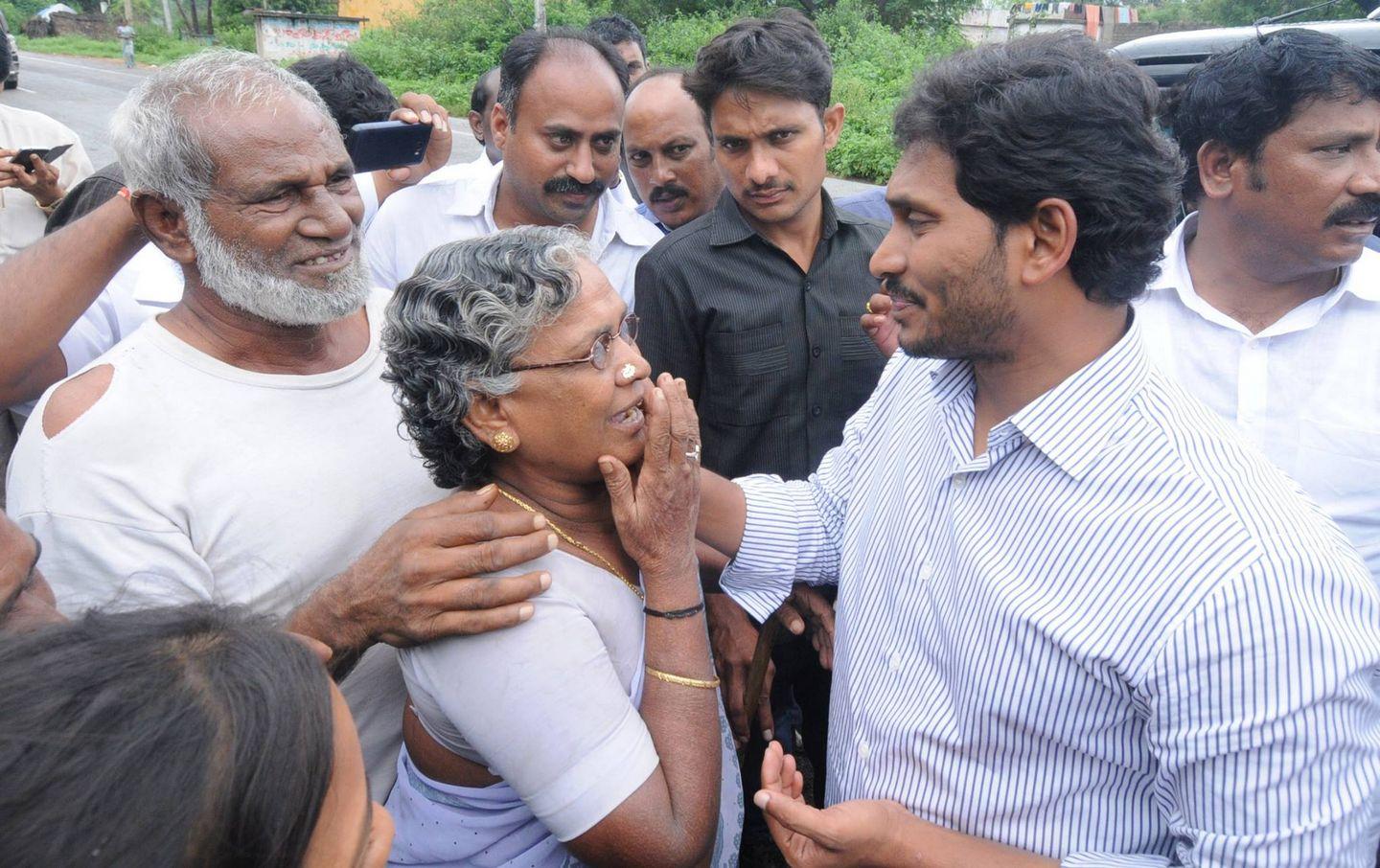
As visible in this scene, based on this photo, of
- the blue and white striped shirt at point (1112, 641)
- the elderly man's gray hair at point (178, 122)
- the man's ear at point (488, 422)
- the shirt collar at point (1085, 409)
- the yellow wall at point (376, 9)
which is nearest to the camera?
the blue and white striped shirt at point (1112, 641)

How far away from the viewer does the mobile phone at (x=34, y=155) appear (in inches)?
142

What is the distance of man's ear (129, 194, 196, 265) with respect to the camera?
2.07 metres

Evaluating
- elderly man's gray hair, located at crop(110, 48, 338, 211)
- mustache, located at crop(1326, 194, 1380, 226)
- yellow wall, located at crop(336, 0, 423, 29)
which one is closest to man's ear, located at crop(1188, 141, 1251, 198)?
mustache, located at crop(1326, 194, 1380, 226)

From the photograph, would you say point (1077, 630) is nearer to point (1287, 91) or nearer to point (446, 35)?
point (1287, 91)

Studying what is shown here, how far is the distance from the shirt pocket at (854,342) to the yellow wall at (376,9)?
35.0 metres

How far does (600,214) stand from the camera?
3.62m

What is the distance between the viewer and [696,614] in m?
1.86

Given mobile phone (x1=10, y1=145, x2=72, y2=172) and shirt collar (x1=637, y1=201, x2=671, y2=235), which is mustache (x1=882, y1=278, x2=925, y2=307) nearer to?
shirt collar (x1=637, y1=201, x2=671, y2=235)

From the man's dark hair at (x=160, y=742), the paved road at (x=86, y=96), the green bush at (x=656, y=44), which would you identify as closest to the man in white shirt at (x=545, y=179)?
the man's dark hair at (x=160, y=742)

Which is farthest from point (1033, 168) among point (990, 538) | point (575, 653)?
point (575, 653)

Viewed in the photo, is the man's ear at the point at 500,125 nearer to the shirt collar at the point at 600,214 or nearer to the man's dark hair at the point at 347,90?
the shirt collar at the point at 600,214

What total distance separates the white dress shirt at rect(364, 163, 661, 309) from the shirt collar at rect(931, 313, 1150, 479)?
7.21 feet

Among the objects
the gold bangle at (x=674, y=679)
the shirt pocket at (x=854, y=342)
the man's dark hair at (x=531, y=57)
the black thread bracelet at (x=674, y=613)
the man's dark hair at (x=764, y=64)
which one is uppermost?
the man's dark hair at (x=764, y=64)

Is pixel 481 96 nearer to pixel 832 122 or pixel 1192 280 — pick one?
pixel 832 122
